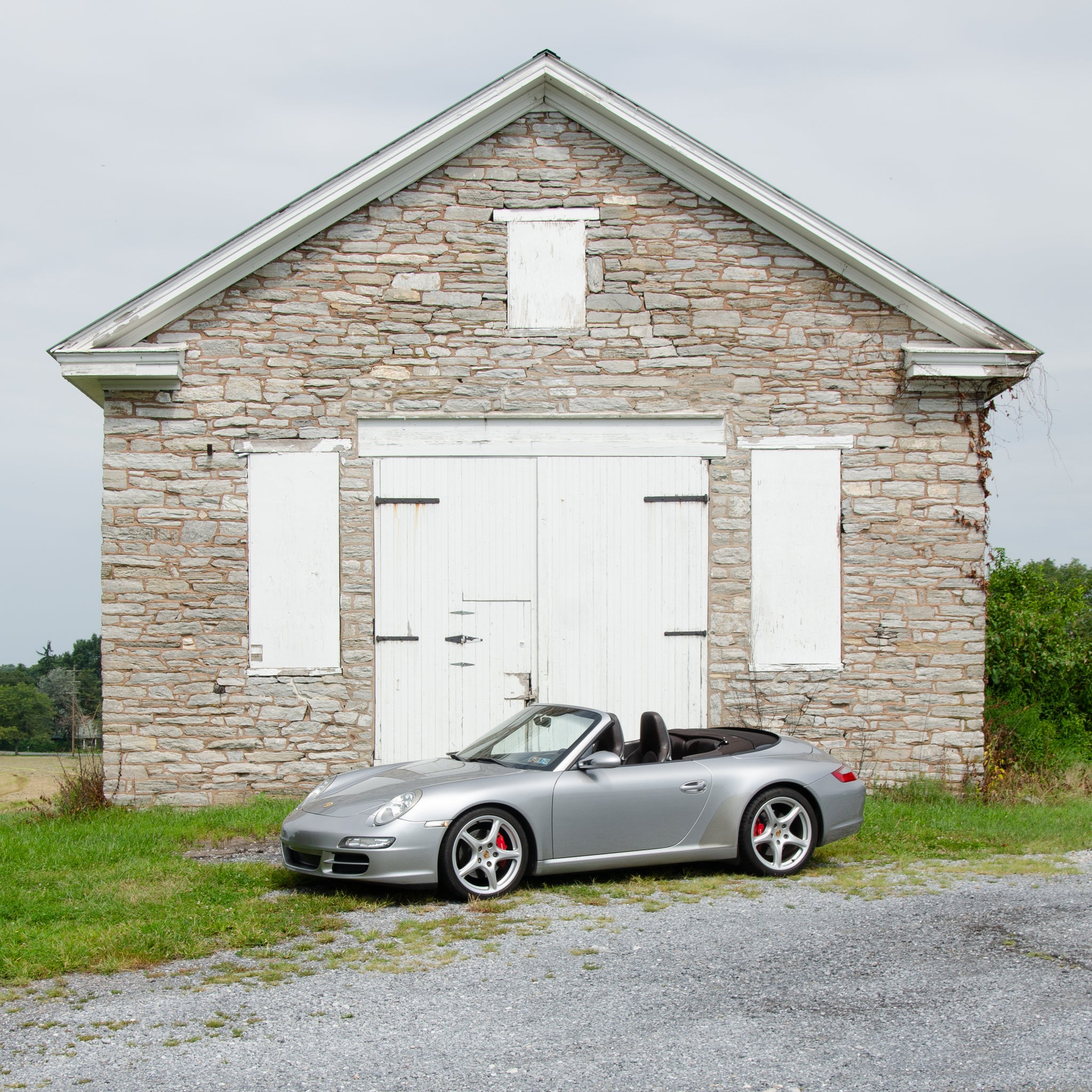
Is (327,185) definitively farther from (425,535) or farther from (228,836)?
(228,836)

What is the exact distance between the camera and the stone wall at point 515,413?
35.7 ft

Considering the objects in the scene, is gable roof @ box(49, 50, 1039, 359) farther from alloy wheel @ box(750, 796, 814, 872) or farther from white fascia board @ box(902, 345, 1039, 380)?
alloy wheel @ box(750, 796, 814, 872)

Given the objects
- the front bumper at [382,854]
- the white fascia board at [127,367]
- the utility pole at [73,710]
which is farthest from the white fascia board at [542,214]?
the front bumper at [382,854]

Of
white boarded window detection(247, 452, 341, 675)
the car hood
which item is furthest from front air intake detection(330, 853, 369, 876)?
white boarded window detection(247, 452, 341, 675)

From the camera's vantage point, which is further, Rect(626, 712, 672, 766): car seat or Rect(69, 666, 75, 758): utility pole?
Rect(69, 666, 75, 758): utility pole

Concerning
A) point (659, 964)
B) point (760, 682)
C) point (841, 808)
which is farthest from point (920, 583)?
point (659, 964)

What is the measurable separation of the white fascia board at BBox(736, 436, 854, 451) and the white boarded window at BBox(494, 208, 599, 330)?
200 centimetres

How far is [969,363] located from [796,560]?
256 cm

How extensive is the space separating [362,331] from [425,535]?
6.87 feet

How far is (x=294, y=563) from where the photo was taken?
36.1 ft

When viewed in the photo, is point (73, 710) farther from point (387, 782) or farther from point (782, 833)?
point (782, 833)

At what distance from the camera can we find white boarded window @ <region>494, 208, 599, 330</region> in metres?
11.2

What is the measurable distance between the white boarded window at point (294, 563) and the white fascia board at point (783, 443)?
4047mm

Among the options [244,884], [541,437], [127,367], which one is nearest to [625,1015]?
[244,884]
